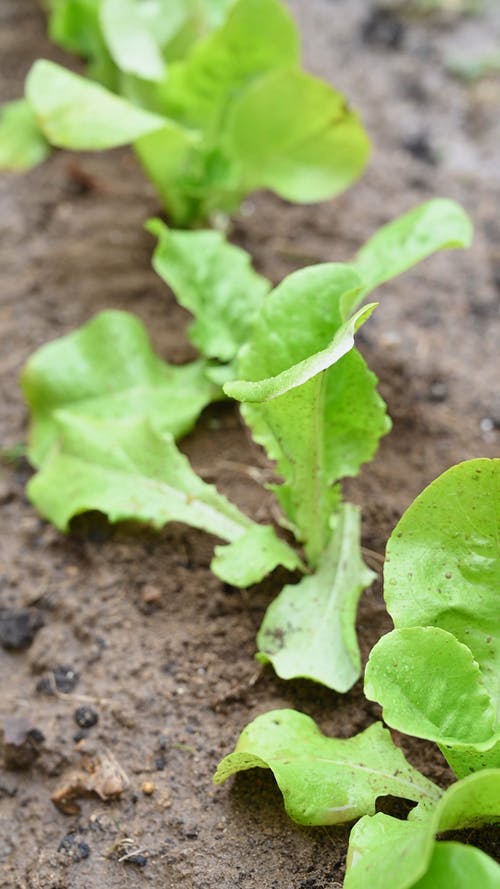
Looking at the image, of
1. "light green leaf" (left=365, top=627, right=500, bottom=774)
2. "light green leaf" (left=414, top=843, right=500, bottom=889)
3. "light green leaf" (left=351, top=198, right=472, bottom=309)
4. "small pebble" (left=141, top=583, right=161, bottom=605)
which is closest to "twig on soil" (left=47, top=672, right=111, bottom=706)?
"small pebble" (left=141, top=583, right=161, bottom=605)

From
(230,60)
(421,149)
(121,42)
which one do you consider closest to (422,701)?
(230,60)

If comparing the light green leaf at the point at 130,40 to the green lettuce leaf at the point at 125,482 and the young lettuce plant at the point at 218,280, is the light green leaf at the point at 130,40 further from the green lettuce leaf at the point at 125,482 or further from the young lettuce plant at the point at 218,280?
the green lettuce leaf at the point at 125,482

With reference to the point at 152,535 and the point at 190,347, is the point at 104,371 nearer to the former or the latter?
the point at 190,347

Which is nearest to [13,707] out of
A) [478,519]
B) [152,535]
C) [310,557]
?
[152,535]

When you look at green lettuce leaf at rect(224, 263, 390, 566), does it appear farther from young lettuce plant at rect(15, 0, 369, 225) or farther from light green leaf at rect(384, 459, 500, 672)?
young lettuce plant at rect(15, 0, 369, 225)

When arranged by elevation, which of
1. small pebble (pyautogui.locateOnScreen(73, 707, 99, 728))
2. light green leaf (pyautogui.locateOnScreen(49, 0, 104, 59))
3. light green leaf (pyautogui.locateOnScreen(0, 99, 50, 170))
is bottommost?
small pebble (pyautogui.locateOnScreen(73, 707, 99, 728))
